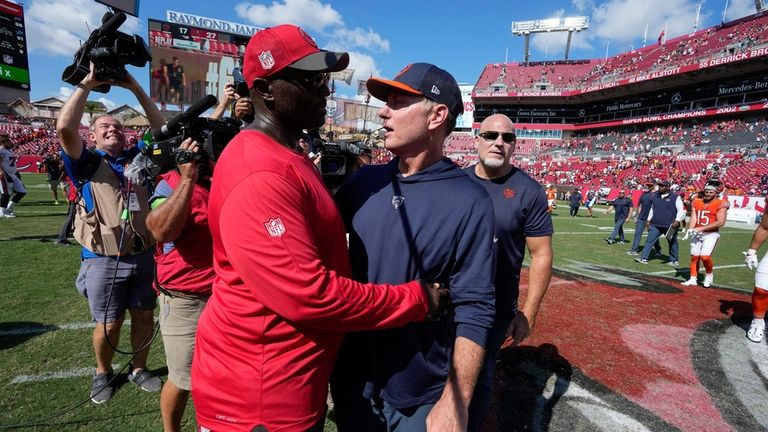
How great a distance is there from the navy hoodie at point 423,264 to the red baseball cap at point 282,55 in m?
0.62

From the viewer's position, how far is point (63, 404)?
297cm

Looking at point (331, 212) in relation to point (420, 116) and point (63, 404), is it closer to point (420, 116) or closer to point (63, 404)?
point (420, 116)

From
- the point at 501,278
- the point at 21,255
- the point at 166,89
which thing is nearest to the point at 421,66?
the point at 501,278

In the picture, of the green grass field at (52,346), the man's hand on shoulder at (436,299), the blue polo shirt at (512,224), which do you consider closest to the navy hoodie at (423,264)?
the man's hand on shoulder at (436,299)

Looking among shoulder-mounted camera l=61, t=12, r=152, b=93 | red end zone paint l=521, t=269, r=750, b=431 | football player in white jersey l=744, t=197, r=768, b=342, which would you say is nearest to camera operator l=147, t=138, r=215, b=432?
shoulder-mounted camera l=61, t=12, r=152, b=93

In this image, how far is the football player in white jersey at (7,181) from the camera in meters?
10.3

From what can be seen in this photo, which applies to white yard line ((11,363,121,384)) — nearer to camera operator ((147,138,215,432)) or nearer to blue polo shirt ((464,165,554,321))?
camera operator ((147,138,215,432))

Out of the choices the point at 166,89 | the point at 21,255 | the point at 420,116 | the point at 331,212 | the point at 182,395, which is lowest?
the point at 21,255

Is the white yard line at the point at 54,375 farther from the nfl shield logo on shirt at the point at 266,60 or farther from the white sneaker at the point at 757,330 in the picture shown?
the white sneaker at the point at 757,330

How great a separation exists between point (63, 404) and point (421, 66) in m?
3.69

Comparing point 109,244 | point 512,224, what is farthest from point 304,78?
point 109,244

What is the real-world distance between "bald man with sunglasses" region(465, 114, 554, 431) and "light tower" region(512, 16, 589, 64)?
7696 centimetres

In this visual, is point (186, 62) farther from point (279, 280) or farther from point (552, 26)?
point (552, 26)

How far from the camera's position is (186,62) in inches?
1352
